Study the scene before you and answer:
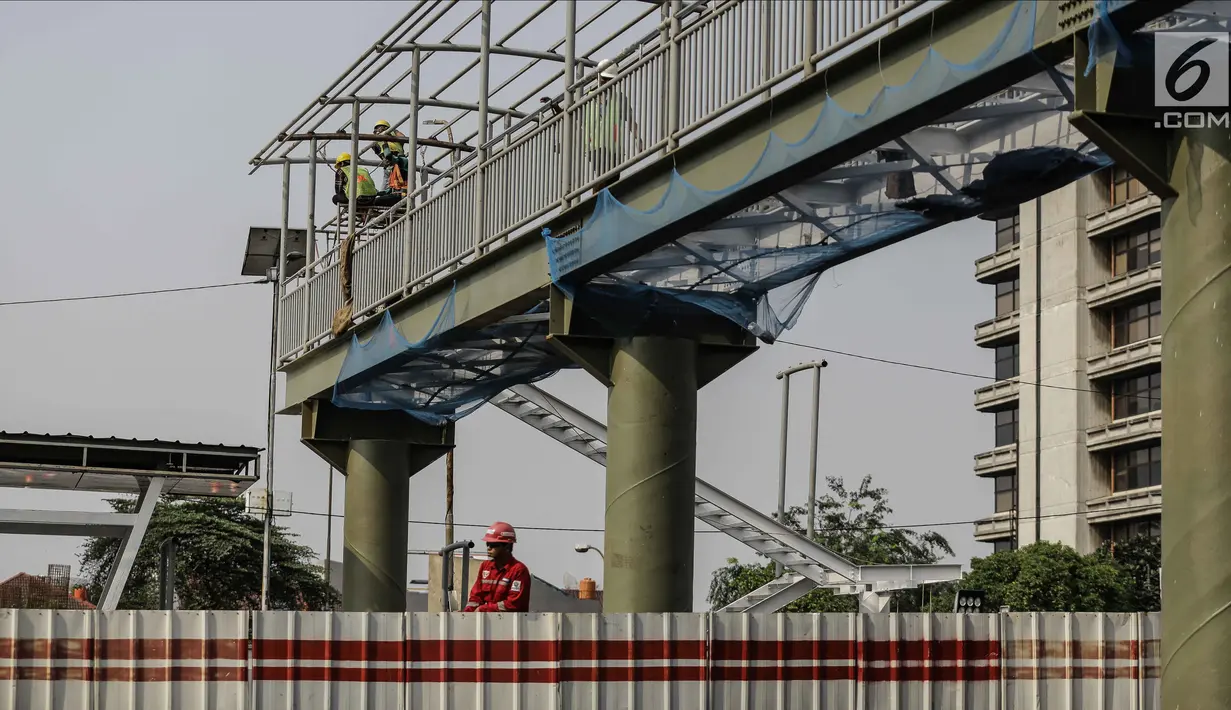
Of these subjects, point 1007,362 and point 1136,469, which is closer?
point 1136,469

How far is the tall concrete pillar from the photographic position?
38.4 ft

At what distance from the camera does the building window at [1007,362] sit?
300ft

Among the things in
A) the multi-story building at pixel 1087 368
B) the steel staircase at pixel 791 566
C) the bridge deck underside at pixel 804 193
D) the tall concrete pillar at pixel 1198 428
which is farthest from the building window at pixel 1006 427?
the tall concrete pillar at pixel 1198 428

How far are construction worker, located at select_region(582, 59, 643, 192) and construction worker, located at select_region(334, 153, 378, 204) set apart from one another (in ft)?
30.9

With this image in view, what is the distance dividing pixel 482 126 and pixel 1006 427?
74031mm

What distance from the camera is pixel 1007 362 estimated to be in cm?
9231

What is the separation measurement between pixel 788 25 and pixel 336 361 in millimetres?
12376

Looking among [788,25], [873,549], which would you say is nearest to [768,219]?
[788,25]

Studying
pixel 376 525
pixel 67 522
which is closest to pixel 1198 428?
pixel 376 525

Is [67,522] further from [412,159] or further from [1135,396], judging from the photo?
[1135,396]

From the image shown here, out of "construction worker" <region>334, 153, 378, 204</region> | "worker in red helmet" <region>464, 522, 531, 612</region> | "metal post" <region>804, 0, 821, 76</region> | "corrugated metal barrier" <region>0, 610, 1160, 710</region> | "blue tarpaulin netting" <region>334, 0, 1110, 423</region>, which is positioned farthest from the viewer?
"construction worker" <region>334, 153, 378, 204</region>

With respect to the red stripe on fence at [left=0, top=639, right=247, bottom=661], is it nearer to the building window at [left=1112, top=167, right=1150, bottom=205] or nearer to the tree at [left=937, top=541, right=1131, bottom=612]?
the tree at [left=937, top=541, right=1131, bottom=612]

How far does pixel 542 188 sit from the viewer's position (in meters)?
20.1

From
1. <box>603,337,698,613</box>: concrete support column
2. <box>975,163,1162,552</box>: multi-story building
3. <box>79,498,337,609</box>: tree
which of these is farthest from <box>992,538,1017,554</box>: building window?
<box>603,337,698,613</box>: concrete support column
